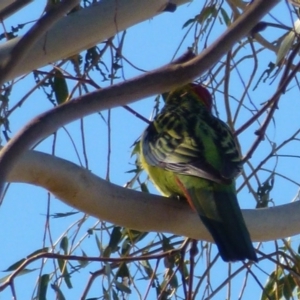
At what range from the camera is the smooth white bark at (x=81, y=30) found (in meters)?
2.46

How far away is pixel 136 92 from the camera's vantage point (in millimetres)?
1771

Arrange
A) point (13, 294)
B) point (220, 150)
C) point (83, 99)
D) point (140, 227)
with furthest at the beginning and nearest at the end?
point (220, 150) → point (140, 227) → point (13, 294) → point (83, 99)

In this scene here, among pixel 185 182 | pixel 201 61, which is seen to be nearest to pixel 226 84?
pixel 185 182

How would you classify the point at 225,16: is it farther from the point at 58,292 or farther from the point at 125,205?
the point at 125,205

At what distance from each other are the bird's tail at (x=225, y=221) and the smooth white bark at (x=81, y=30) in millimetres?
538

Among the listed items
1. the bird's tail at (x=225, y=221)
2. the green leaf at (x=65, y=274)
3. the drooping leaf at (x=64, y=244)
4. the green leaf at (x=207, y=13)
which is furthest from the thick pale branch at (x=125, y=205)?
the green leaf at (x=207, y=13)

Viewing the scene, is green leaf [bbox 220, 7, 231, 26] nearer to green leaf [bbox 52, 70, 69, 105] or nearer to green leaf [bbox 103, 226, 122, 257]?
green leaf [bbox 52, 70, 69, 105]

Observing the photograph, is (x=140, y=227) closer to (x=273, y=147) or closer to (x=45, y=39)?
(x=45, y=39)

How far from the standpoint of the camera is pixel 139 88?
177cm

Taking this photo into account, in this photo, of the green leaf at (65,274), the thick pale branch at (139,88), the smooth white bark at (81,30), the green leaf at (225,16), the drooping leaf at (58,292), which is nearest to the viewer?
the thick pale branch at (139,88)

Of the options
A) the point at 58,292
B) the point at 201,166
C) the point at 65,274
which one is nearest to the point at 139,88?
the point at 201,166

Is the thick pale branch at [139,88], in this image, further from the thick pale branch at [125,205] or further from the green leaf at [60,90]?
the green leaf at [60,90]

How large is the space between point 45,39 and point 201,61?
2.49 feet

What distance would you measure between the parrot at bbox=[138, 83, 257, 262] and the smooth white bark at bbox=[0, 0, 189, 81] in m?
0.41
